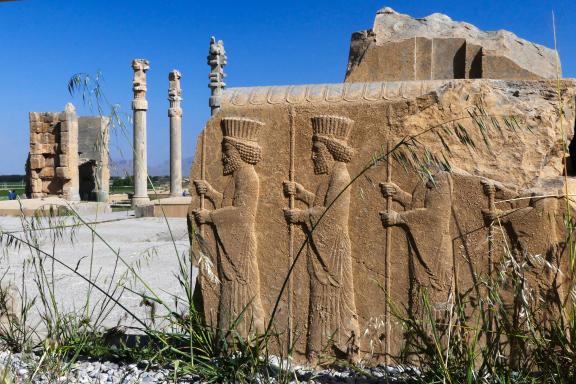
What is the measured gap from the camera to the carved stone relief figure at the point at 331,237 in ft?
12.3

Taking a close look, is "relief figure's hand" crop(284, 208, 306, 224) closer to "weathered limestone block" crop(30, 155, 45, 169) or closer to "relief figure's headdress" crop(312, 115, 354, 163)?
"relief figure's headdress" crop(312, 115, 354, 163)

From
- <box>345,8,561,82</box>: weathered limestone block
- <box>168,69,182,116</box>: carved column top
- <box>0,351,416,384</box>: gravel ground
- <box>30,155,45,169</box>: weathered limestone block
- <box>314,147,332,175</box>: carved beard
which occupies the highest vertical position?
<box>168,69,182,116</box>: carved column top

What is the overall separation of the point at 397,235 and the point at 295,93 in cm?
109

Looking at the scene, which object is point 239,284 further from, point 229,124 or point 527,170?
point 527,170

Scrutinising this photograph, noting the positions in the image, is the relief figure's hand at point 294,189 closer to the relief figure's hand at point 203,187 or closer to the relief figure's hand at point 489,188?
the relief figure's hand at point 203,187

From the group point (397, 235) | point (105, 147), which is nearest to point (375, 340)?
point (397, 235)

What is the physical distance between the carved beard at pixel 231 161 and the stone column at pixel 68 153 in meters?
14.6

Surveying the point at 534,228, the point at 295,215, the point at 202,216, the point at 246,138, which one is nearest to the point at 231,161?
the point at 246,138

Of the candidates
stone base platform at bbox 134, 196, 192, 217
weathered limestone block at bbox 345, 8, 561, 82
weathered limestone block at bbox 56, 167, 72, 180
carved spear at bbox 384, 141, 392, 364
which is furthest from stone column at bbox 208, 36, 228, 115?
carved spear at bbox 384, 141, 392, 364

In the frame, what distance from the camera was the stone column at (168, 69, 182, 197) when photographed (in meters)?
18.3

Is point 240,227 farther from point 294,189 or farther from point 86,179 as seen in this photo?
point 86,179

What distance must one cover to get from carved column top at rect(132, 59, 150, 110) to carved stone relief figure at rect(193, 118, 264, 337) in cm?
1391

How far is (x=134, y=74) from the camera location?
17.4 metres

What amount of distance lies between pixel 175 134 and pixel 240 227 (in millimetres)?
15058
